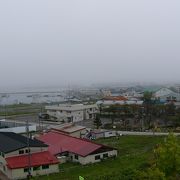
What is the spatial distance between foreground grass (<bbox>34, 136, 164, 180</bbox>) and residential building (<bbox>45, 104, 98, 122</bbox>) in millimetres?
13695

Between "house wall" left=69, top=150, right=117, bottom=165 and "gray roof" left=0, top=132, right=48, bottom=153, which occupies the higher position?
"gray roof" left=0, top=132, right=48, bottom=153

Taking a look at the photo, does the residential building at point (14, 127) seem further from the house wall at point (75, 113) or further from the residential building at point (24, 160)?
the residential building at point (24, 160)

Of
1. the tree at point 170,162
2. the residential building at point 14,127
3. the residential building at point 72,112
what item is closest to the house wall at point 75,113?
the residential building at point 72,112

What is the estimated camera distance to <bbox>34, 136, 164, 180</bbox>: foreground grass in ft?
43.7

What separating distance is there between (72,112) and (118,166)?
60.3 ft

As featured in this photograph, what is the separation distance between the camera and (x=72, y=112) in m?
33.0

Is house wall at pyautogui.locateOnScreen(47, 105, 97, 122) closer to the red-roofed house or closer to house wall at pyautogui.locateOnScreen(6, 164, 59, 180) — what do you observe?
the red-roofed house

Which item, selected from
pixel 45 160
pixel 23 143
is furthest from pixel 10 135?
pixel 45 160

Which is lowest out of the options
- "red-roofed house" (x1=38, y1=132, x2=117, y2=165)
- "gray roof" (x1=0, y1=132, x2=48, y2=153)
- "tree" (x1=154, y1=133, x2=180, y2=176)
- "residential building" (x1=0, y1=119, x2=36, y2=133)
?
"residential building" (x1=0, y1=119, x2=36, y2=133)

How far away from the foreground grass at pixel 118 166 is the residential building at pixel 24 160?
530 mm

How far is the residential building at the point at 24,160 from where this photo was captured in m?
14.0

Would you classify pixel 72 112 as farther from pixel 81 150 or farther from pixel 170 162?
pixel 170 162

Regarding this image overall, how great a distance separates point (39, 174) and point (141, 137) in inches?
354

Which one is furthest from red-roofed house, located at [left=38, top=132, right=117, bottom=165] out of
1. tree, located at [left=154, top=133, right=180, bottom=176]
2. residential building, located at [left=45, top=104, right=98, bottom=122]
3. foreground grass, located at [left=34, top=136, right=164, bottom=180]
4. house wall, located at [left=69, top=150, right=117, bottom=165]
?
residential building, located at [left=45, top=104, right=98, bottom=122]
